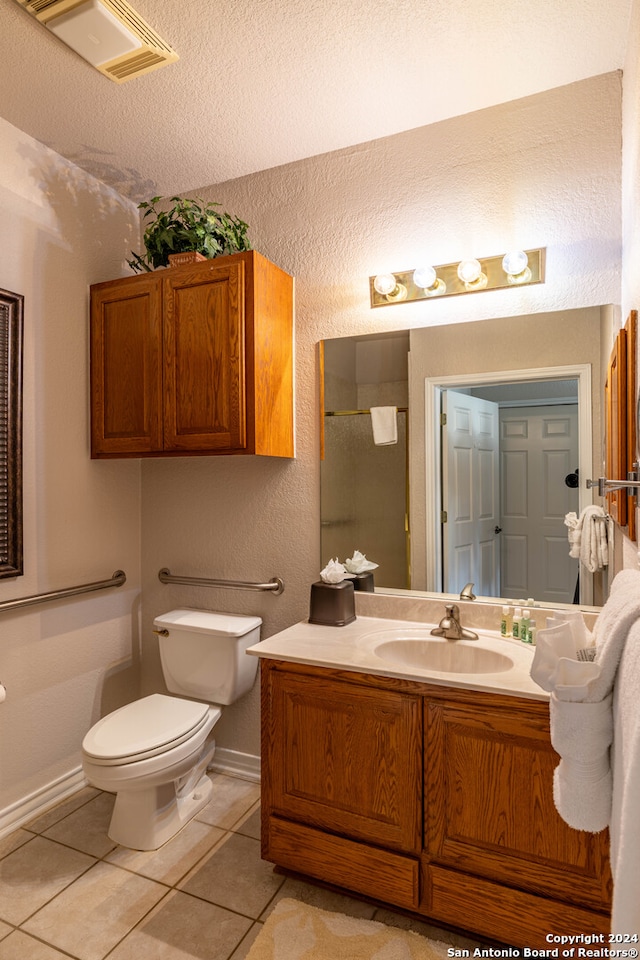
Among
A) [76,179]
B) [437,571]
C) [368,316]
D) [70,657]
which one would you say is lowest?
[70,657]

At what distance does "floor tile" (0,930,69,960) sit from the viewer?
4.90 feet

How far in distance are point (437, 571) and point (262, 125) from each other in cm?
182

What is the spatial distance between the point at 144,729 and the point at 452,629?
3.75 feet

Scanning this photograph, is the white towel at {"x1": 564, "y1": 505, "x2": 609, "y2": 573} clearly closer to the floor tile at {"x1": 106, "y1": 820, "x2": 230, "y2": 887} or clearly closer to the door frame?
the door frame

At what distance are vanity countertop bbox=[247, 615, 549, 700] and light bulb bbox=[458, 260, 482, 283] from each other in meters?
1.26

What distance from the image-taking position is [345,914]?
5.35 ft

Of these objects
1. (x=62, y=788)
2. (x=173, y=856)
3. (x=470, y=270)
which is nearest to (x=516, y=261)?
(x=470, y=270)

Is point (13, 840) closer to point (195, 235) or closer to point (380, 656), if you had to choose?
point (380, 656)

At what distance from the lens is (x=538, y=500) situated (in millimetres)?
1907

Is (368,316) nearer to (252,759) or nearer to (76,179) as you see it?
(76,179)

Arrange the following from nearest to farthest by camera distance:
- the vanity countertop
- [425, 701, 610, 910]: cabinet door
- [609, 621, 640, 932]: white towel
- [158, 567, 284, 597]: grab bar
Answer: [609, 621, 640, 932]: white towel → [425, 701, 610, 910]: cabinet door → the vanity countertop → [158, 567, 284, 597]: grab bar

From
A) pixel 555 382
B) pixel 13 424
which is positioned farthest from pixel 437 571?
pixel 13 424

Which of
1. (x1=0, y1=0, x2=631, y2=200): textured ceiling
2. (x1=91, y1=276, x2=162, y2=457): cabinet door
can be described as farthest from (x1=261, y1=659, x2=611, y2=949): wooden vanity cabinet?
(x1=0, y1=0, x2=631, y2=200): textured ceiling

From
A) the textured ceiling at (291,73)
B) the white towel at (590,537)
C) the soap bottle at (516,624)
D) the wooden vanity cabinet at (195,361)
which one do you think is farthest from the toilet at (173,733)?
the textured ceiling at (291,73)
